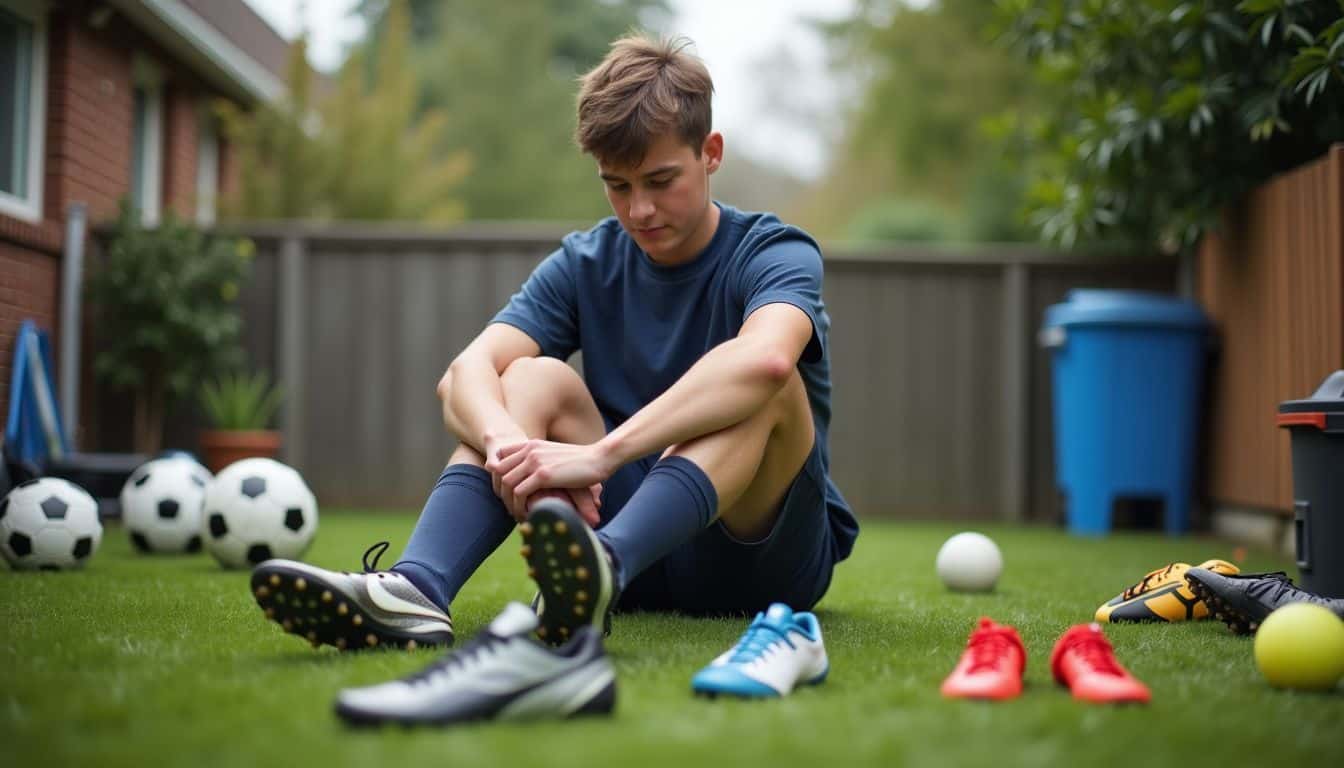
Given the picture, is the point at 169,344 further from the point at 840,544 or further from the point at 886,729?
the point at 886,729

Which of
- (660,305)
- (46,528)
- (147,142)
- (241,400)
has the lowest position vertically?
(46,528)

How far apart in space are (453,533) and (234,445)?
4.77 m

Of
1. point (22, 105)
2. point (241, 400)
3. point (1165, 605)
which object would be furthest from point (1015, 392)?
point (22, 105)

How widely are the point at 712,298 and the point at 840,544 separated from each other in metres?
0.74

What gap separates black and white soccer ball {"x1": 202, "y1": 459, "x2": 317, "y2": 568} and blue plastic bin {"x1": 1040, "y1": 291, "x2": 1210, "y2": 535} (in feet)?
14.0

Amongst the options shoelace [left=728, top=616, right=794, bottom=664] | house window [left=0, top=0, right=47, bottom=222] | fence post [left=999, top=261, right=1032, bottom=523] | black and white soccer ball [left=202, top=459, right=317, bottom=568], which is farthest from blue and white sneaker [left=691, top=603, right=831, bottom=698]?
house window [left=0, top=0, right=47, bottom=222]

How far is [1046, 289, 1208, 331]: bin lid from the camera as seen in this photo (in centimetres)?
630

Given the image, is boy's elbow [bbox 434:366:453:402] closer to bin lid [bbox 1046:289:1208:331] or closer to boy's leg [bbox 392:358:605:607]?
boy's leg [bbox 392:358:605:607]

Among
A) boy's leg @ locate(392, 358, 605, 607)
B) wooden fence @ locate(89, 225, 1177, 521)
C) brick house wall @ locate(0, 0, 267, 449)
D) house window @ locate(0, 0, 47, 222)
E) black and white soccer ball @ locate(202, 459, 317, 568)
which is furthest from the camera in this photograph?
wooden fence @ locate(89, 225, 1177, 521)

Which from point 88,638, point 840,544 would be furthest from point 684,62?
point 88,638

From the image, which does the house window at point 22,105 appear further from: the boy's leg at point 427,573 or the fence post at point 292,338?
the boy's leg at point 427,573

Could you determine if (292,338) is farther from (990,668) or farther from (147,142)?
(990,668)

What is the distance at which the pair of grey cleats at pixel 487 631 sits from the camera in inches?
64.7

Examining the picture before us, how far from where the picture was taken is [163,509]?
4.47m
